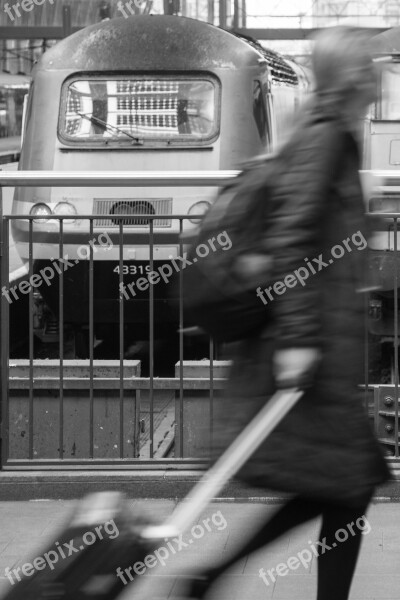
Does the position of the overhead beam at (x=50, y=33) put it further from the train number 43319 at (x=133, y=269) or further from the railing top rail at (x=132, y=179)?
the railing top rail at (x=132, y=179)

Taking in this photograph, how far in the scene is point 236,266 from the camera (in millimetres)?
3328

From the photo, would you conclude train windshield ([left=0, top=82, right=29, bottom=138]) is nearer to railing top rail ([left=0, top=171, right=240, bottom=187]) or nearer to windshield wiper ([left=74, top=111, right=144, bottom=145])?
windshield wiper ([left=74, top=111, right=144, bottom=145])

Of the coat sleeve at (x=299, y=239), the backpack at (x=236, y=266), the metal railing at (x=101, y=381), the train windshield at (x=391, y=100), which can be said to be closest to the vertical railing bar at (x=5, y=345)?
the metal railing at (x=101, y=381)

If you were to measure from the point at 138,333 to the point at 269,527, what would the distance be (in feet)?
28.0

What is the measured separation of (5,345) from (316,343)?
2725mm

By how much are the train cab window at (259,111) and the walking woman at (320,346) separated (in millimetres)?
8034

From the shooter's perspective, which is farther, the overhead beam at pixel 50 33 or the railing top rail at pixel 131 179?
the overhead beam at pixel 50 33

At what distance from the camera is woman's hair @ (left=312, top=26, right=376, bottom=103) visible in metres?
3.35

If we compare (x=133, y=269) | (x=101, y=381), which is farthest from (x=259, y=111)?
(x=101, y=381)

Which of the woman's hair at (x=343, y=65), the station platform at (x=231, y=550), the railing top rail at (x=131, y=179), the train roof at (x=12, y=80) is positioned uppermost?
the train roof at (x=12, y=80)

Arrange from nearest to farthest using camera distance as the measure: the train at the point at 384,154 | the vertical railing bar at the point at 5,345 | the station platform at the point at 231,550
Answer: the station platform at the point at 231,550
the vertical railing bar at the point at 5,345
the train at the point at 384,154

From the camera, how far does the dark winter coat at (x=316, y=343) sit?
330 cm

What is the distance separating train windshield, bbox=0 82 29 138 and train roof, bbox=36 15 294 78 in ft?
21.5

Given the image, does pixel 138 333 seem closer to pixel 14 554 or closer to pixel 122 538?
pixel 14 554
